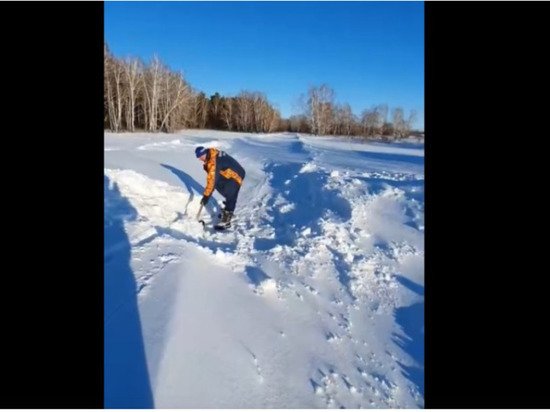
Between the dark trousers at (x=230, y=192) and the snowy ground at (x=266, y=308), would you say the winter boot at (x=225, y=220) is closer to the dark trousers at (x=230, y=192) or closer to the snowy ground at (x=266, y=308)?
the dark trousers at (x=230, y=192)

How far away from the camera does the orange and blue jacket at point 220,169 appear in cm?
507

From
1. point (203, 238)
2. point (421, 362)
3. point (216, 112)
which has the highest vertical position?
point (216, 112)

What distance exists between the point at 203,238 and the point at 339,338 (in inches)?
102

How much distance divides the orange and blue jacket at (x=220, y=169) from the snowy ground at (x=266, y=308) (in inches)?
31.0

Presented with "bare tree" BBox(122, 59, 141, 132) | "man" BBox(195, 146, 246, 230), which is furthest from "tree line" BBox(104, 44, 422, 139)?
"man" BBox(195, 146, 246, 230)

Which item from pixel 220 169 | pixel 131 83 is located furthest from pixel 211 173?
pixel 131 83

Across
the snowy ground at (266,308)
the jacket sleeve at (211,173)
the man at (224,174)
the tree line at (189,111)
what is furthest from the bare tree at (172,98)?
the snowy ground at (266,308)

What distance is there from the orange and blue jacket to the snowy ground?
0.79m

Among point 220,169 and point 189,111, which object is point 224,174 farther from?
point 189,111
